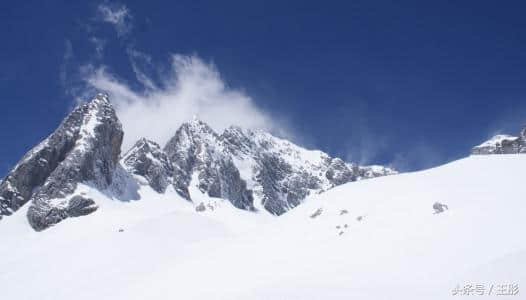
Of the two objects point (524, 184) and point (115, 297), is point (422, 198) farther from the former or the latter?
point (115, 297)

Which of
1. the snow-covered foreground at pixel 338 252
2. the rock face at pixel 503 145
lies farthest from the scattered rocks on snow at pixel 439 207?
the rock face at pixel 503 145

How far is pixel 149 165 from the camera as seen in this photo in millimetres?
128375

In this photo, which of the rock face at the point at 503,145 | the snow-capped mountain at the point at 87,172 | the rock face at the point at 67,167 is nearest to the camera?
the rock face at the point at 503,145

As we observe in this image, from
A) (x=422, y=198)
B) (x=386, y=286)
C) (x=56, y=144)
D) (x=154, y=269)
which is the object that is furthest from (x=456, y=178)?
(x=56, y=144)

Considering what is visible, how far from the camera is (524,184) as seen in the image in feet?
118

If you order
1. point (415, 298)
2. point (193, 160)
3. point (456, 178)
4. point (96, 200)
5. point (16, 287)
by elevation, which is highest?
point (193, 160)

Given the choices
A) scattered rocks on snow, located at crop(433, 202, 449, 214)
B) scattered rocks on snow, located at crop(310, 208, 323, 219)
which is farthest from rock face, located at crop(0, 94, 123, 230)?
scattered rocks on snow, located at crop(433, 202, 449, 214)

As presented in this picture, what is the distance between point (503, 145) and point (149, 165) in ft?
288

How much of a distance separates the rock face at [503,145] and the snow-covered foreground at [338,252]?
35252mm

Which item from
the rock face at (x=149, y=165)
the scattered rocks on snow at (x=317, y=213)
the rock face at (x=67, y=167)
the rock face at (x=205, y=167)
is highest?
the rock face at (x=205, y=167)

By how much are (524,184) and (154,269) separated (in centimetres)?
3012

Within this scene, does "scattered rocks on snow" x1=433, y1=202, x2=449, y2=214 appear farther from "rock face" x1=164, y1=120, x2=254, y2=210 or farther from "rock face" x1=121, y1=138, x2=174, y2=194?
"rock face" x1=164, y1=120, x2=254, y2=210

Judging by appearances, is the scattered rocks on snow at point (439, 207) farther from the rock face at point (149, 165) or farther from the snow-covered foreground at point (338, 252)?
the rock face at point (149, 165)

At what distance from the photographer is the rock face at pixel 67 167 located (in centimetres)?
8600
